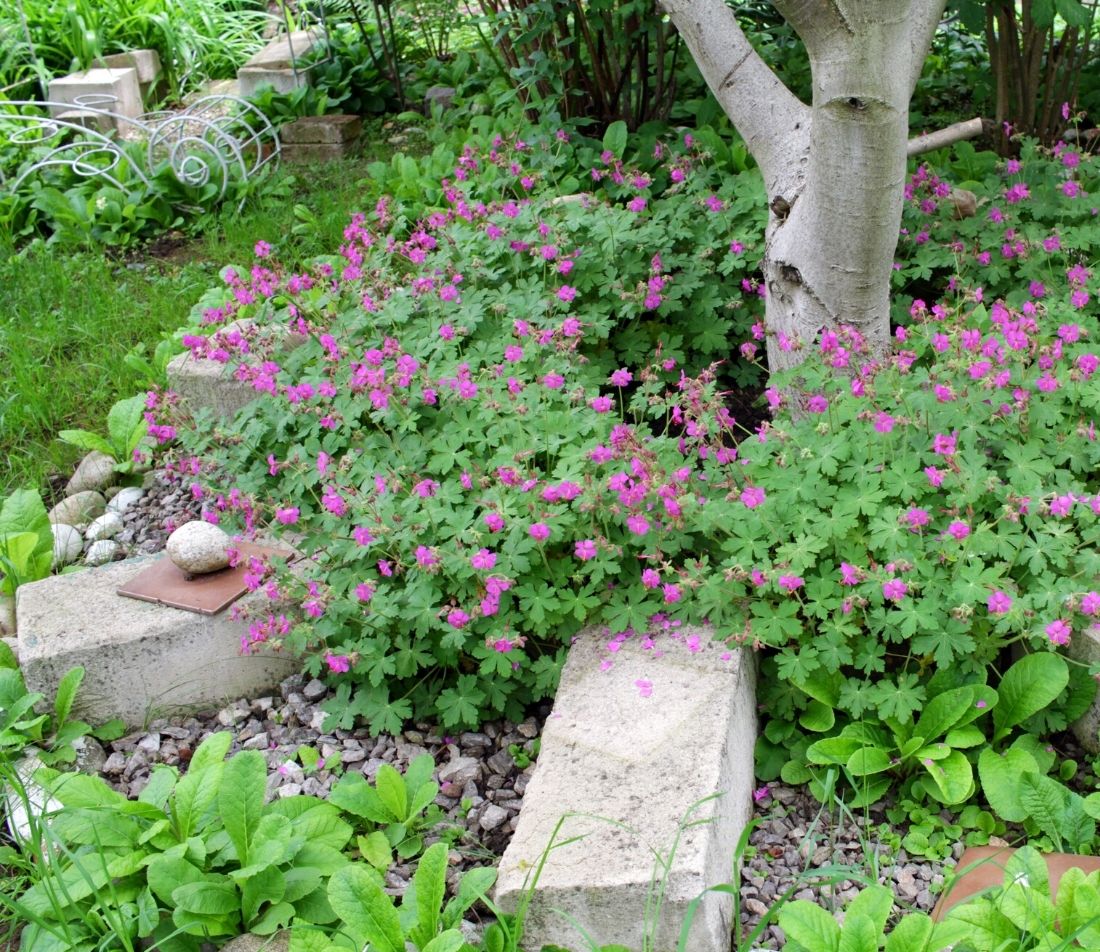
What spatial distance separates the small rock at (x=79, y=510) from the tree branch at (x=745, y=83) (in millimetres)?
2359

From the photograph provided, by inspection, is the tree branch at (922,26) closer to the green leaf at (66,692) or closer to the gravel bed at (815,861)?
the gravel bed at (815,861)

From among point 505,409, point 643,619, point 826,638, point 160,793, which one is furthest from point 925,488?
point 160,793

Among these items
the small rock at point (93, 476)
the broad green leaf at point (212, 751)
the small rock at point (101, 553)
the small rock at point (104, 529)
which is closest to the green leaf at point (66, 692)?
the broad green leaf at point (212, 751)

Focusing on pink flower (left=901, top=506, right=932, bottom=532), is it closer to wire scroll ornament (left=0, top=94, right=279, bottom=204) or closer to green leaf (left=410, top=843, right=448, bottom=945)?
green leaf (left=410, top=843, right=448, bottom=945)

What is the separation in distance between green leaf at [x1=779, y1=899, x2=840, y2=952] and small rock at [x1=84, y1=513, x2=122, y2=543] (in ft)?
8.24

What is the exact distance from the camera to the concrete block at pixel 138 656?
9.84ft

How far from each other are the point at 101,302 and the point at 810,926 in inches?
153

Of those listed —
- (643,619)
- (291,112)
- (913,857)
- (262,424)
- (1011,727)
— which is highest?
(291,112)

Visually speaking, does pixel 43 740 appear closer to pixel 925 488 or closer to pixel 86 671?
pixel 86 671

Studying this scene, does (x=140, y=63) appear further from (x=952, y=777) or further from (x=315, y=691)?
(x=952, y=777)

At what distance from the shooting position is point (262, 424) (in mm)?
3402

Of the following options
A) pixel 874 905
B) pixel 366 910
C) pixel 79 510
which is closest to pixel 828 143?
pixel 874 905

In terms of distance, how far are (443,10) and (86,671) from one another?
5090 millimetres

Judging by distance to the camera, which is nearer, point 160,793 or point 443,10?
point 160,793
